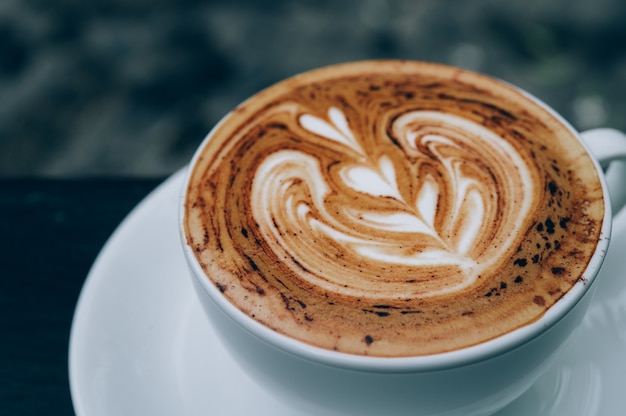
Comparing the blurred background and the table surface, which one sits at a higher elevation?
the blurred background

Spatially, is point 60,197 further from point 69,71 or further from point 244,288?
point 69,71

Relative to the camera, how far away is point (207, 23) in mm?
2393

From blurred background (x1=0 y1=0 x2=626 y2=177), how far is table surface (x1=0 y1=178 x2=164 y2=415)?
881 mm

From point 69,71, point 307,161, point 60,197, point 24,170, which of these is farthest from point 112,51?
point 307,161

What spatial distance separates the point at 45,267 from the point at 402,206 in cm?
54

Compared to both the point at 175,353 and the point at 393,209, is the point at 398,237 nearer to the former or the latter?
the point at 393,209

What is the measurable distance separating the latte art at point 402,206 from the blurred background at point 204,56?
1.26m

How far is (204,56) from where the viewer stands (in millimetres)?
2291

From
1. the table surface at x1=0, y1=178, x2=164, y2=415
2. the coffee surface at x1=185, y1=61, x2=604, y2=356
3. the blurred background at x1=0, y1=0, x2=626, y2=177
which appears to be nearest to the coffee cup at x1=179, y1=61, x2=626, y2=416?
the coffee surface at x1=185, y1=61, x2=604, y2=356

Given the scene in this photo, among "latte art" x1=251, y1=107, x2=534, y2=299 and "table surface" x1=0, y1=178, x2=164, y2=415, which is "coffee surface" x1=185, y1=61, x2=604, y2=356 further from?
"table surface" x1=0, y1=178, x2=164, y2=415

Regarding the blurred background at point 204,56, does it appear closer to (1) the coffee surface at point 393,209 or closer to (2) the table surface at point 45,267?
(2) the table surface at point 45,267

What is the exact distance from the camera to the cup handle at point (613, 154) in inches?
31.8

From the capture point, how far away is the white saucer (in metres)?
0.78

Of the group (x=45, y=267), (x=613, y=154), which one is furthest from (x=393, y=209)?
(x=45, y=267)
